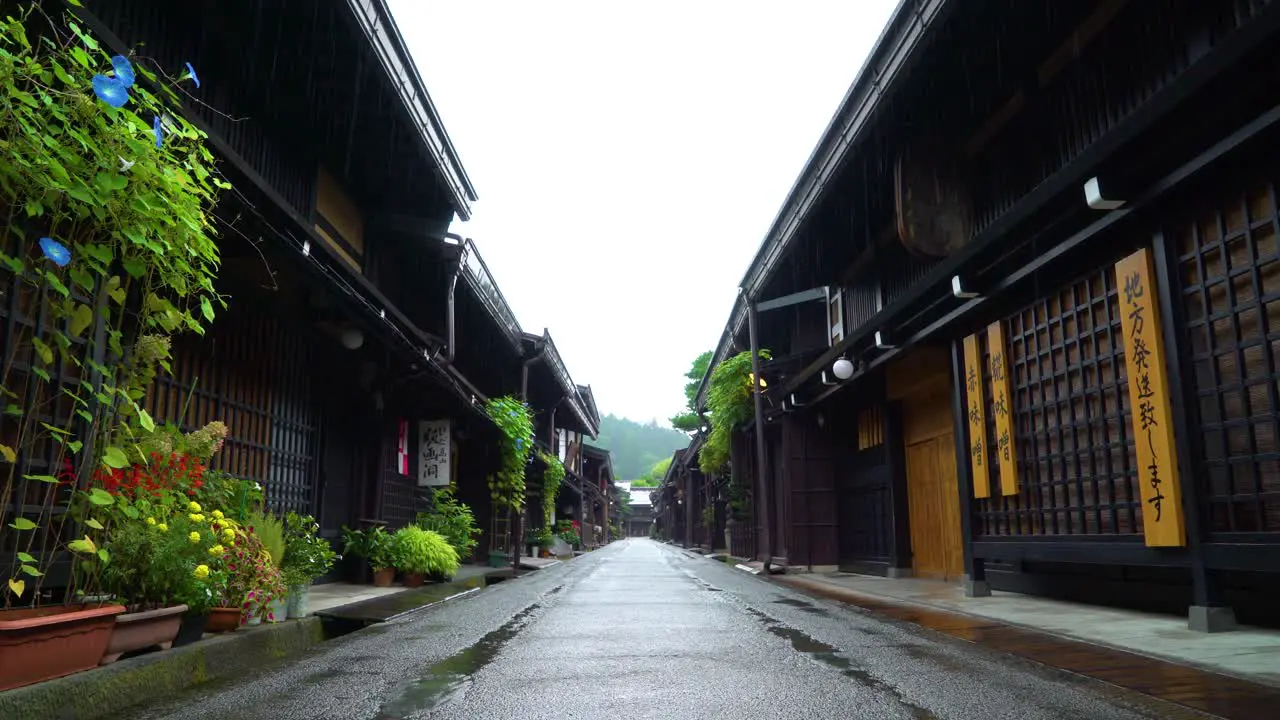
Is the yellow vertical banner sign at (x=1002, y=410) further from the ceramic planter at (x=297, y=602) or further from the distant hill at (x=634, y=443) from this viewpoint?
the distant hill at (x=634, y=443)

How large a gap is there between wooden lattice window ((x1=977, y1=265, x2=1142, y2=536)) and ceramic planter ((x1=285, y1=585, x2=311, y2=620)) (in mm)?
7451

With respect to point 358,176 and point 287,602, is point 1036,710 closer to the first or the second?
point 287,602

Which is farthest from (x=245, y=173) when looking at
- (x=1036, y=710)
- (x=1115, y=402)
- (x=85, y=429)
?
(x=1115, y=402)

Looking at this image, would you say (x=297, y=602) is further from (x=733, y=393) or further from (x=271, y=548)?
(x=733, y=393)

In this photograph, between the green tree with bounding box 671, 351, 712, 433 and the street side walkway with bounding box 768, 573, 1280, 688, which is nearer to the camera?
the street side walkway with bounding box 768, 573, 1280, 688

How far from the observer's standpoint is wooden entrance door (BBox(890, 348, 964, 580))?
1402 cm

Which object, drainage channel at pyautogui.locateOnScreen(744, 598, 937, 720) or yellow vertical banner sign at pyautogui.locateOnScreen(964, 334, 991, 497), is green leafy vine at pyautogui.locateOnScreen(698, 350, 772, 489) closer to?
yellow vertical banner sign at pyautogui.locateOnScreen(964, 334, 991, 497)

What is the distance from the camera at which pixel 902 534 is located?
52.5 ft

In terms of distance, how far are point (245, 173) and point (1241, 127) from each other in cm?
714

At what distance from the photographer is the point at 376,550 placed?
504 inches

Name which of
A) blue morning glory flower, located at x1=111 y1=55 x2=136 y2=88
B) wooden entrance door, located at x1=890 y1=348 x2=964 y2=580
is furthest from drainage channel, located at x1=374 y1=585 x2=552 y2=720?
wooden entrance door, located at x1=890 y1=348 x2=964 y2=580

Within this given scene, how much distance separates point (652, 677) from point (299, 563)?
14.7ft

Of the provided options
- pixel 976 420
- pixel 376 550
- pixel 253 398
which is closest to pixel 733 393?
pixel 376 550

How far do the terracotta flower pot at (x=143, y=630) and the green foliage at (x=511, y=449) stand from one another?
13744 millimetres
